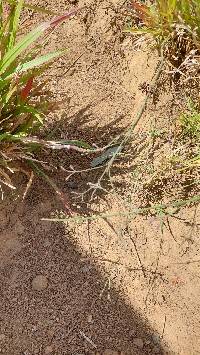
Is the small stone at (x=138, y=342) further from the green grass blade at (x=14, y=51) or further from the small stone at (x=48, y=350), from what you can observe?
the green grass blade at (x=14, y=51)

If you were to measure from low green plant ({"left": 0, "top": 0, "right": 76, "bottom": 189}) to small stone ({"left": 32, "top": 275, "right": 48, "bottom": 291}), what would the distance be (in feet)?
1.15

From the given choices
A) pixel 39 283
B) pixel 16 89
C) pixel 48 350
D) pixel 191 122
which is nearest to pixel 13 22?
pixel 16 89

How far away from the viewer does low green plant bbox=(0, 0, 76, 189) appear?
205cm

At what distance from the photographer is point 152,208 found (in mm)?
2219

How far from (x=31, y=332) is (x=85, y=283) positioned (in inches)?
10.0

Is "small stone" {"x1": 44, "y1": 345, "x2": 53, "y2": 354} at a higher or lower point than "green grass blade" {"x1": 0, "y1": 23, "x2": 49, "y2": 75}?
lower

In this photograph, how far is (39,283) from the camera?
85.5 inches

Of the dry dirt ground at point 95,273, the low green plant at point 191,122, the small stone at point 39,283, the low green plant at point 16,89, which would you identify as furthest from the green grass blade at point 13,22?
the small stone at point 39,283

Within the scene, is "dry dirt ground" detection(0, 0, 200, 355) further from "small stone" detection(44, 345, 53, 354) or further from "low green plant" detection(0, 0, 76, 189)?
"low green plant" detection(0, 0, 76, 189)

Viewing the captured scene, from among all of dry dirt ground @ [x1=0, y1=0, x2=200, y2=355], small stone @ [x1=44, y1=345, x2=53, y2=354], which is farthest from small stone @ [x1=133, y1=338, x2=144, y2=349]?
small stone @ [x1=44, y1=345, x2=53, y2=354]

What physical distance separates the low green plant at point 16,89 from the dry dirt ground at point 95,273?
0.73 ft

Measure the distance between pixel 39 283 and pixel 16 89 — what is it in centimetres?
68

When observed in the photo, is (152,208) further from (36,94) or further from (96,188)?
(36,94)

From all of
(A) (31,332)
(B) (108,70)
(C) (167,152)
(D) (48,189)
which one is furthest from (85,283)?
(B) (108,70)
